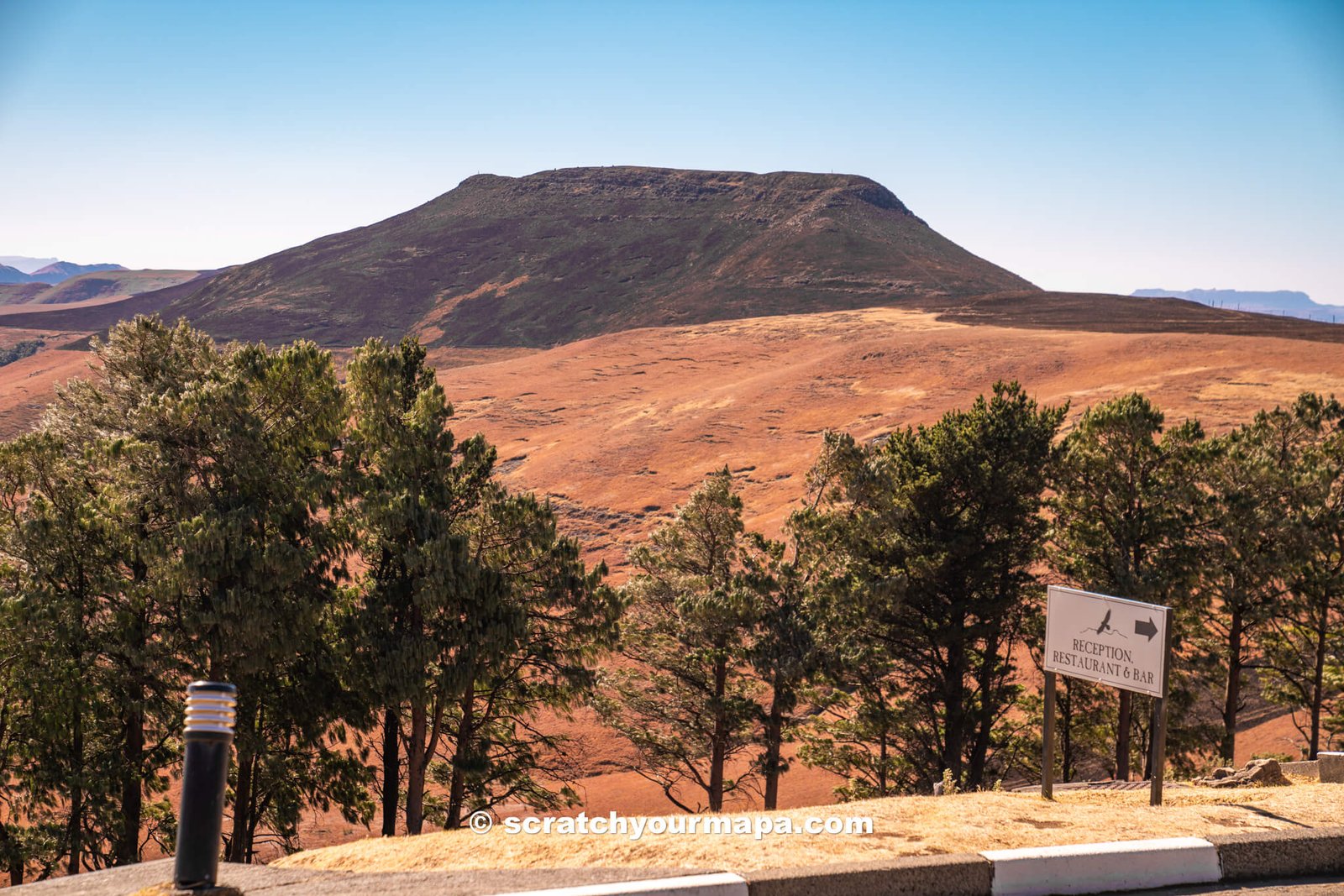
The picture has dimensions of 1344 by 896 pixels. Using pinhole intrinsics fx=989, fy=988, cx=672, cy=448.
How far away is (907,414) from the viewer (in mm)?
56438

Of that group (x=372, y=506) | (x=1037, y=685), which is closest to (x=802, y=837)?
(x=372, y=506)

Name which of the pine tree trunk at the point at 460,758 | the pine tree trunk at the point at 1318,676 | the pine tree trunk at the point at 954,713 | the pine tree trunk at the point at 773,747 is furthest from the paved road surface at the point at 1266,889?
the pine tree trunk at the point at 1318,676

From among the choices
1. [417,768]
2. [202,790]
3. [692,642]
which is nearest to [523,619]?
[417,768]

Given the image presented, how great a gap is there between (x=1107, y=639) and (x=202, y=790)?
7.37 meters

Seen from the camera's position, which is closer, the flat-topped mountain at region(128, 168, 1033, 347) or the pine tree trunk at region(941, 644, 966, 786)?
the pine tree trunk at region(941, 644, 966, 786)

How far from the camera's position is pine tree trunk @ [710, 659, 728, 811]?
19.7 metres

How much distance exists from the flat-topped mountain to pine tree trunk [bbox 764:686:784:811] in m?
92.8

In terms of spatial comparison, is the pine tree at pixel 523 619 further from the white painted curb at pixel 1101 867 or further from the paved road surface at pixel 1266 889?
the paved road surface at pixel 1266 889

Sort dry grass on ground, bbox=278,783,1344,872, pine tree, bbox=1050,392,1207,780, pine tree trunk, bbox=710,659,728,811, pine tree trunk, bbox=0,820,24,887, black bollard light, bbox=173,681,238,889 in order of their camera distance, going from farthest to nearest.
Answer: pine tree, bbox=1050,392,1207,780 → pine tree trunk, bbox=710,659,728,811 → pine tree trunk, bbox=0,820,24,887 → dry grass on ground, bbox=278,783,1344,872 → black bollard light, bbox=173,681,238,889

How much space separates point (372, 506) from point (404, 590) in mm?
1791

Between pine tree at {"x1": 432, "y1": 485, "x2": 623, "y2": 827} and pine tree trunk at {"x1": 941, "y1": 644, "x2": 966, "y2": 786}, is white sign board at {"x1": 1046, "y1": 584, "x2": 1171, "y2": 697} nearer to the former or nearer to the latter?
pine tree at {"x1": 432, "y1": 485, "x2": 623, "y2": 827}

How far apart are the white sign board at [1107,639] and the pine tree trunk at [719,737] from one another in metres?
11.6

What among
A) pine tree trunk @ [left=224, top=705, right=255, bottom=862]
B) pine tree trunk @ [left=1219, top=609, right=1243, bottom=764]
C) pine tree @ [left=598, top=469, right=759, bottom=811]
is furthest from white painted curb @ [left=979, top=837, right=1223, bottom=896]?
pine tree trunk @ [left=1219, top=609, right=1243, bottom=764]

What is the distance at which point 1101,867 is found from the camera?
6.46 m
